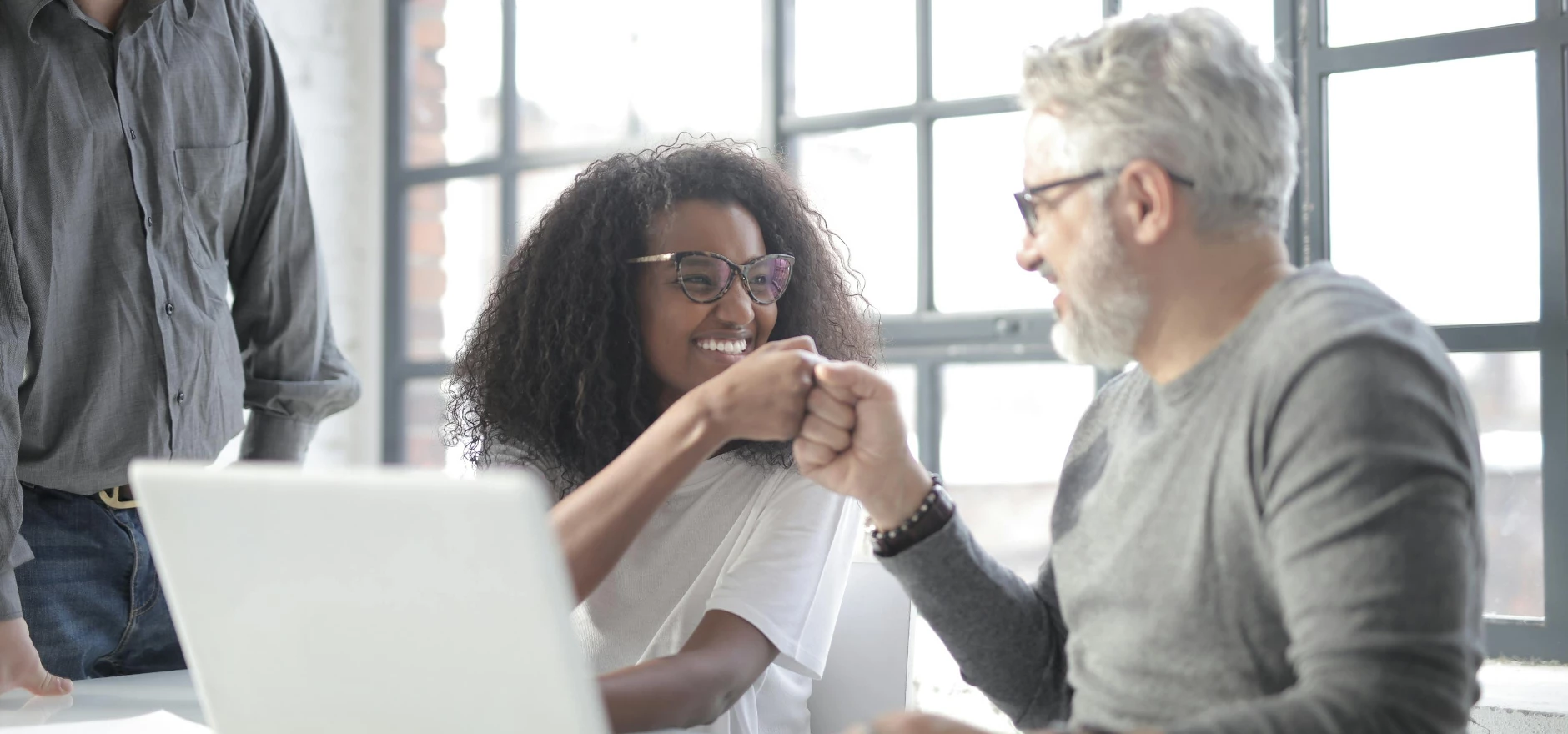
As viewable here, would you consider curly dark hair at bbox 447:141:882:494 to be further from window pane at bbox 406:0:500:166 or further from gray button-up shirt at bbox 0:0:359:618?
window pane at bbox 406:0:500:166

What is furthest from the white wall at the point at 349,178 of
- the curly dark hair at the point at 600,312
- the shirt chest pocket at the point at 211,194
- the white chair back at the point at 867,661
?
the white chair back at the point at 867,661

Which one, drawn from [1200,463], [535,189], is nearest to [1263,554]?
[1200,463]

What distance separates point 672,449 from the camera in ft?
4.42

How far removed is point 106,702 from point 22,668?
167 millimetres

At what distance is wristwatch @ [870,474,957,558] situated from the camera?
1.32m

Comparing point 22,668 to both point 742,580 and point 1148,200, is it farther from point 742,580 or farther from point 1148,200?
point 1148,200

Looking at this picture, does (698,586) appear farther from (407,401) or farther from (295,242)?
(407,401)

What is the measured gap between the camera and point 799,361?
4.54 ft

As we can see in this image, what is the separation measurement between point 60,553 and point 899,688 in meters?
1.14

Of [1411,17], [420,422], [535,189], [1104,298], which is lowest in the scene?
[420,422]

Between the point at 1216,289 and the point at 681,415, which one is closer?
the point at 1216,289

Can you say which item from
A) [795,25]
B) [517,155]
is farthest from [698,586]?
[517,155]

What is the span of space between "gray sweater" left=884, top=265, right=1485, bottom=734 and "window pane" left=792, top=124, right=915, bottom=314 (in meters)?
1.95

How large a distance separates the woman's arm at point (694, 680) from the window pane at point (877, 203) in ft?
6.43
